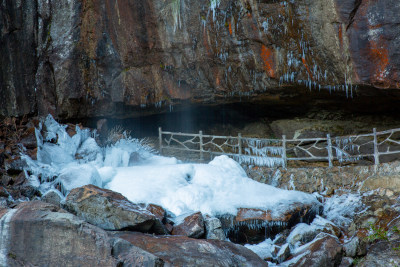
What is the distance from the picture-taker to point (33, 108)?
1346 centimetres

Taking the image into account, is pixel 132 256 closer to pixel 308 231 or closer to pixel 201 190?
pixel 201 190

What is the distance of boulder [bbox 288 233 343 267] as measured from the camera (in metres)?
7.71

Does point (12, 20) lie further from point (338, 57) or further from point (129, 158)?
point (338, 57)

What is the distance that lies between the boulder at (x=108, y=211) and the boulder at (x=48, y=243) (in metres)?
1.28

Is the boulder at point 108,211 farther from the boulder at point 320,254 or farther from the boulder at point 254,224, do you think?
the boulder at point 320,254

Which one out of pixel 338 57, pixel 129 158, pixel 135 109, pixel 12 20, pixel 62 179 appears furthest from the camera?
pixel 135 109

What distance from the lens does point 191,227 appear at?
7844mm

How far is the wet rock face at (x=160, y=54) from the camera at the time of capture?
11102 millimetres

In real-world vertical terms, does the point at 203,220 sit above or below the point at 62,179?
below

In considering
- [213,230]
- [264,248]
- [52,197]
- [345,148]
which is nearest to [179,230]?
[213,230]

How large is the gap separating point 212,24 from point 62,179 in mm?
6279

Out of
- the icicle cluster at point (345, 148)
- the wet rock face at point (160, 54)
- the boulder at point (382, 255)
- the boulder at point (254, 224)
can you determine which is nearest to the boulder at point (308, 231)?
the boulder at point (254, 224)

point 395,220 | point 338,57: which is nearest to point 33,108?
point 338,57

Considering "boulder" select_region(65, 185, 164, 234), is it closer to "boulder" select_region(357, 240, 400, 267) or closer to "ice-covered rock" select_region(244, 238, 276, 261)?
"ice-covered rock" select_region(244, 238, 276, 261)
